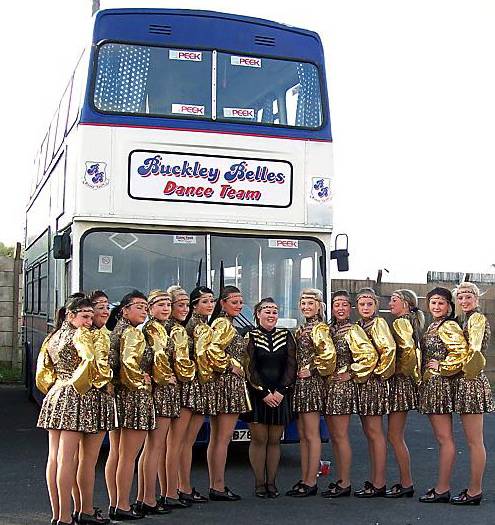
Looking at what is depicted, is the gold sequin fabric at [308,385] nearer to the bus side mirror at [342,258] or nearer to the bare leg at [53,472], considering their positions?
the bus side mirror at [342,258]

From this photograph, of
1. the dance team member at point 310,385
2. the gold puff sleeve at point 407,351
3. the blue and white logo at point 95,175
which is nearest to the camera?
the gold puff sleeve at point 407,351

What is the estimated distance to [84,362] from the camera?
21.9 ft

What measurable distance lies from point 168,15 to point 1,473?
4982mm

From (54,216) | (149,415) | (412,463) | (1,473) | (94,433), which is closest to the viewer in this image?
(94,433)

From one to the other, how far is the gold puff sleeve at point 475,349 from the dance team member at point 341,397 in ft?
3.25

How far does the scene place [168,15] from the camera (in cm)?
1005

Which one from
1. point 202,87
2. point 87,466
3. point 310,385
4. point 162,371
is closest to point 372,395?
point 310,385

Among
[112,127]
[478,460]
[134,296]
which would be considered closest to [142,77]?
[112,127]

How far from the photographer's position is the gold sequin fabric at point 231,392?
27.0 ft

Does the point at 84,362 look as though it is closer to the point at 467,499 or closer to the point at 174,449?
the point at 174,449

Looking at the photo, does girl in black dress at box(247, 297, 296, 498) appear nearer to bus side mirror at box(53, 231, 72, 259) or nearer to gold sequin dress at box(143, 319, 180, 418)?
gold sequin dress at box(143, 319, 180, 418)

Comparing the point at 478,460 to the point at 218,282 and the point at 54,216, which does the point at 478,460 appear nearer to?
the point at 218,282

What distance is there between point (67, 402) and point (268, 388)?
2.14 meters

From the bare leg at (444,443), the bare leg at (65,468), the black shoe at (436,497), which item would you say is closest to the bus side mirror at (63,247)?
the bare leg at (65,468)
